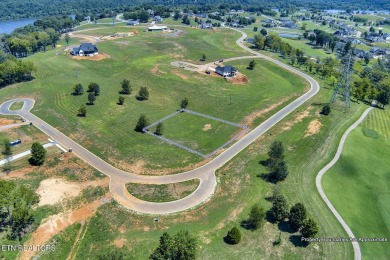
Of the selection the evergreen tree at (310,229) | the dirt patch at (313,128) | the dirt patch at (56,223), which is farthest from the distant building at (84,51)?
the evergreen tree at (310,229)

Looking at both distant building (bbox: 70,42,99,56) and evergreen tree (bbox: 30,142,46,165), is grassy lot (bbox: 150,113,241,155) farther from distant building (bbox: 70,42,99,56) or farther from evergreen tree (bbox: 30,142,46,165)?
distant building (bbox: 70,42,99,56)

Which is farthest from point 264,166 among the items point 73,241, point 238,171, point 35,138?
point 35,138

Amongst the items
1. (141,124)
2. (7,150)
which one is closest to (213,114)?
(141,124)

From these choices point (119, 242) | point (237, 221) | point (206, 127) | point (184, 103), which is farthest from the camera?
point (184, 103)

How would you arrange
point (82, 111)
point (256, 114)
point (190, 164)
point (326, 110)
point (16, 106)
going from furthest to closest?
1. point (16, 106)
2. point (256, 114)
3. point (326, 110)
4. point (82, 111)
5. point (190, 164)

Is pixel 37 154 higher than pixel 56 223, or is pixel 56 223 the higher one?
pixel 37 154

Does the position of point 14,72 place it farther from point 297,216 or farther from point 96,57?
point 297,216

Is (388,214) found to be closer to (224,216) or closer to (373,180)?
(373,180)
